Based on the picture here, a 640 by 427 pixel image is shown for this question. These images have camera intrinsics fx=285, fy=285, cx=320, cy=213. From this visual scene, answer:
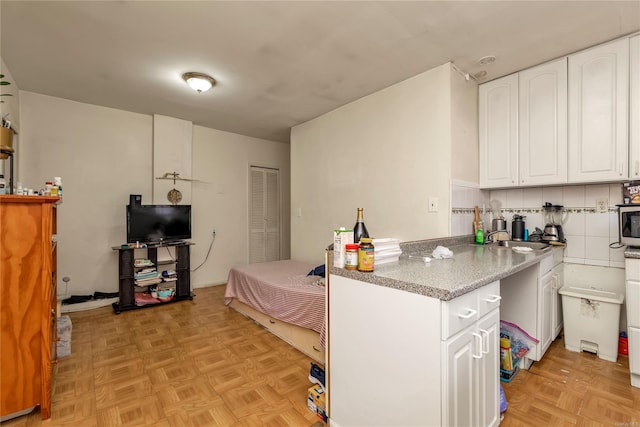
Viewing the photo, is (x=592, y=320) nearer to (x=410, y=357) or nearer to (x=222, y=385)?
(x=410, y=357)

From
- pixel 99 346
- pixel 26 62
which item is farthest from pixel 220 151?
pixel 99 346

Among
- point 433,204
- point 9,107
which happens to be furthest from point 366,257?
point 9,107

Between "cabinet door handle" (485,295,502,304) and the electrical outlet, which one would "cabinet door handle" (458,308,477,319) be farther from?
the electrical outlet

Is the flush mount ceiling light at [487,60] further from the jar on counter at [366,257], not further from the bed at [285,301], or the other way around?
the bed at [285,301]

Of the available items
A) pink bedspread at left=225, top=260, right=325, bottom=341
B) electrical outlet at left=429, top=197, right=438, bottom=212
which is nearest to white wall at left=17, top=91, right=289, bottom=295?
pink bedspread at left=225, top=260, right=325, bottom=341

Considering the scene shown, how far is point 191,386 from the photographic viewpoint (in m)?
1.95

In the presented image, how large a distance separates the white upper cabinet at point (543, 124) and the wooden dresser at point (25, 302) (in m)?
3.63

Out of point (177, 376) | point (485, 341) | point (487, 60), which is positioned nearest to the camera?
point (485, 341)

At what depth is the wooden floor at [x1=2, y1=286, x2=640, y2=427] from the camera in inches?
64.4

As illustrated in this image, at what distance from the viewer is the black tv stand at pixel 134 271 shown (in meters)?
3.44

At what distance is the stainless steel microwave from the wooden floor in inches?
36.9

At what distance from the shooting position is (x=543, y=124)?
254cm

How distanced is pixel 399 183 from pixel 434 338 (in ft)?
6.77

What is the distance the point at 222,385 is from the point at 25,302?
4.09ft
